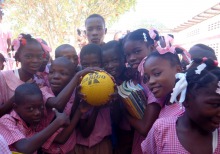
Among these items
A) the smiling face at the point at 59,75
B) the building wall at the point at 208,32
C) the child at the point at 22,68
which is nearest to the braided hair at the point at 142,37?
the smiling face at the point at 59,75

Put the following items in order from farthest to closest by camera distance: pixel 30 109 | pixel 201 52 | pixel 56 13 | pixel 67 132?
pixel 56 13 → pixel 201 52 → pixel 67 132 → pixel 30 109

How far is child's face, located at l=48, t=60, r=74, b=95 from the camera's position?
3.04 m

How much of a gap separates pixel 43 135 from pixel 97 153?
0.94 meters

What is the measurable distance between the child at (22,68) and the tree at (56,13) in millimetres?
10816

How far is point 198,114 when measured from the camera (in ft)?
6.16

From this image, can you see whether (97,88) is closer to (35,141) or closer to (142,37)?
(35,141)

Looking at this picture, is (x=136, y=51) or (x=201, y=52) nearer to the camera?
(x=136, y=51)

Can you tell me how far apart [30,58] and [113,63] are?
108 cm

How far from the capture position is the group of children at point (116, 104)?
1.94m

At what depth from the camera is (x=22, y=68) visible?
324 cm

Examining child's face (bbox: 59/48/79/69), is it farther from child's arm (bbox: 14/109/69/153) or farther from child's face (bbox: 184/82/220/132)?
child's face (bbox: 184/82/220/132)

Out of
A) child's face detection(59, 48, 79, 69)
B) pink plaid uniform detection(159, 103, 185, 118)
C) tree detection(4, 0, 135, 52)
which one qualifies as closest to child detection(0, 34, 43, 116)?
child's face detection(59, 48, 79, 69)

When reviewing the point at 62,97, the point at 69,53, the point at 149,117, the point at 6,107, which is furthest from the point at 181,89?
the point at 69,53

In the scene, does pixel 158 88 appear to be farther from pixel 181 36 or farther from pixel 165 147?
pixel 181 36
